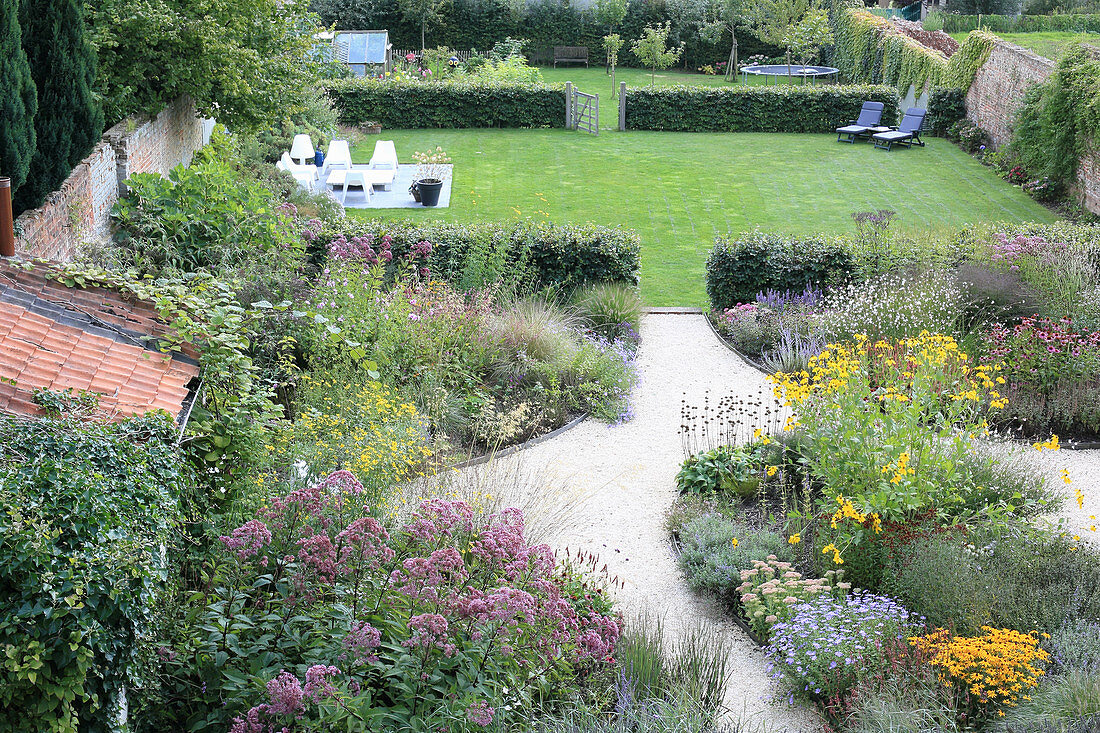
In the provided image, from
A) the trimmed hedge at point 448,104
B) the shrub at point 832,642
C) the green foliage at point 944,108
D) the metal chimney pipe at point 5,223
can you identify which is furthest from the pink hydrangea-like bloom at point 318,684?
the green foliage at point 944,108

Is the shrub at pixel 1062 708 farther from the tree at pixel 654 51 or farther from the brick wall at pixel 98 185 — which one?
the tree at pixel 654 51

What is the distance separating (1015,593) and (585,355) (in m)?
4.56

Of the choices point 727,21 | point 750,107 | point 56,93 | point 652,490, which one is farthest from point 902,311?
point 727,21

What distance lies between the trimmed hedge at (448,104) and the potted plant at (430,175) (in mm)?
3488

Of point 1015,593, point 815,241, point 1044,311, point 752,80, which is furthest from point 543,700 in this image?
point 752,80

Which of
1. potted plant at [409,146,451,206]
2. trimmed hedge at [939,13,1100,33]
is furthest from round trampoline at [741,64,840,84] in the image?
potted plant at [409,146,451,206]

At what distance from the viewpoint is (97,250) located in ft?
26.9

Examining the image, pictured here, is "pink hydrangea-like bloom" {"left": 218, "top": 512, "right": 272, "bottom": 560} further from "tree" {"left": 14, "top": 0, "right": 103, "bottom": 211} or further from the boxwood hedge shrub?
the boxwood hedge shrub

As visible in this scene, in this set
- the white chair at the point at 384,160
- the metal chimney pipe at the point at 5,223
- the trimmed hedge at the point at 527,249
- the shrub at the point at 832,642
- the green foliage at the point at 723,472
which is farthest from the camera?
the white chair at the point at 384,160

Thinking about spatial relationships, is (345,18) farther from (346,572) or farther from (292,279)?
(346,572)

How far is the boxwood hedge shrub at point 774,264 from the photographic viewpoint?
35.7 ft

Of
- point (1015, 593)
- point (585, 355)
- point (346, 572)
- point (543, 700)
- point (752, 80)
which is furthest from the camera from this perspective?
point (752, 80)

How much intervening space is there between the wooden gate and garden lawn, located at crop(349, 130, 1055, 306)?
518 mm

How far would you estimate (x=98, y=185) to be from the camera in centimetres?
920
